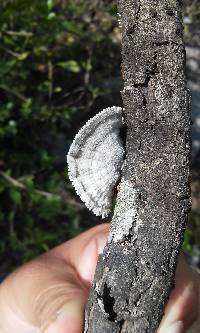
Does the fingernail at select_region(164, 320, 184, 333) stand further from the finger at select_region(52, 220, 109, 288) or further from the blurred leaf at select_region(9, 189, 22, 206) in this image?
the blurred leaf at select_region(9, 189, 22, 206)

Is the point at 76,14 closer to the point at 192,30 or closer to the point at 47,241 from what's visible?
the point at 192,30

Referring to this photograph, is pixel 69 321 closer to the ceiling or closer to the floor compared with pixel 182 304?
closer to the ceiling

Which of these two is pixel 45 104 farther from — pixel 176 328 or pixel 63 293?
pixel 176 328

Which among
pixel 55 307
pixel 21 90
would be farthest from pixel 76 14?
pixel 55 307

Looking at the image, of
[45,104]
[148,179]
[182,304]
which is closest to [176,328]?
[182,304]

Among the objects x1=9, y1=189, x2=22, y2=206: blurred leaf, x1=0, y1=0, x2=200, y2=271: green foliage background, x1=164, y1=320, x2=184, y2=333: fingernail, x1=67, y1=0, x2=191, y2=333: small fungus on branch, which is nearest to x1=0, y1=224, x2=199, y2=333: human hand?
x1=164, y1=320, x2=184, y2=333: fingernail
